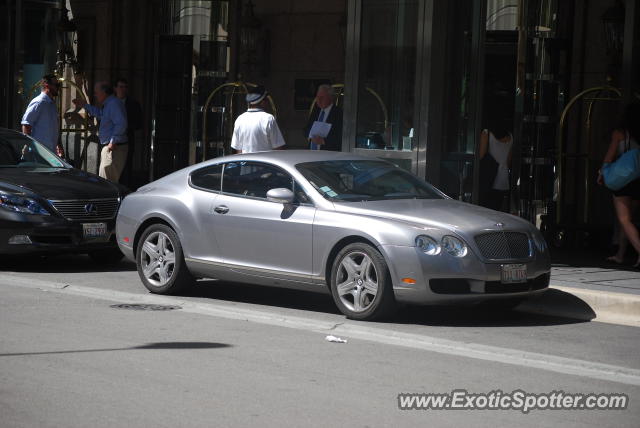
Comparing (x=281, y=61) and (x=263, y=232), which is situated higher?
(x=281, y=61)

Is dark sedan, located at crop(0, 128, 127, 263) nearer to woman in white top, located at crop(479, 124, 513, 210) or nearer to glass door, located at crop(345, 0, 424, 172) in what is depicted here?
glass door, located at crop(345, 0, 424, 172)

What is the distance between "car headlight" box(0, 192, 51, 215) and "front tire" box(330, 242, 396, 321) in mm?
4142

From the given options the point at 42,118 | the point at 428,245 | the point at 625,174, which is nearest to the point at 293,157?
the point at 428,245

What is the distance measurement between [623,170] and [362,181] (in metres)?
3.70

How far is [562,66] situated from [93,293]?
7.65 meters

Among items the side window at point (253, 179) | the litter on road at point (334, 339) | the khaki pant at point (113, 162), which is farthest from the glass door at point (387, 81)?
the litter on road at point (334, 339)

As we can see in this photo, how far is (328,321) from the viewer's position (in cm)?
1013

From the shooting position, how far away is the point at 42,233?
1277 cm

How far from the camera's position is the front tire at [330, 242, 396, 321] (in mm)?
9852

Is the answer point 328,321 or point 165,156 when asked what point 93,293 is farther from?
point 165,156

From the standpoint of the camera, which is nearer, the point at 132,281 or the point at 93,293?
the point at 93,293

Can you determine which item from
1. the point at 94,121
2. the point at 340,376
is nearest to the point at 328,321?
the point at 340,376

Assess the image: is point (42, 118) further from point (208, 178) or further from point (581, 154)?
point (581, 154)

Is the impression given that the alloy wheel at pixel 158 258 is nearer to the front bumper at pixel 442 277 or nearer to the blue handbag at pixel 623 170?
the front bumper at pixel 442 277
